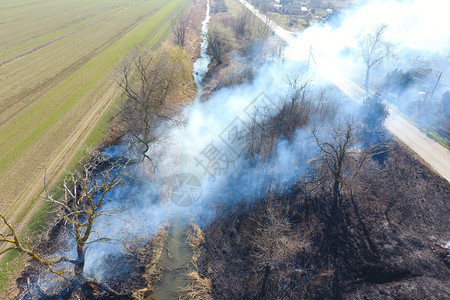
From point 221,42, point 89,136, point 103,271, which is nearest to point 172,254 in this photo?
point 103,271

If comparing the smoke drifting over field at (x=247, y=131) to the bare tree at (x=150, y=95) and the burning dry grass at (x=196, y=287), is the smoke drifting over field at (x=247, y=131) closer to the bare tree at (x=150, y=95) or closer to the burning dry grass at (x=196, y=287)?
the bare tree at (x=150, y=95)

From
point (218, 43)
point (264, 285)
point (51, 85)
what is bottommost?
point (264, 285)

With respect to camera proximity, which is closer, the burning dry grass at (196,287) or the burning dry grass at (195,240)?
the burning dry grass at (196,287)

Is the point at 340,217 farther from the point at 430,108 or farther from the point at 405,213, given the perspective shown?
the point at 430,108
